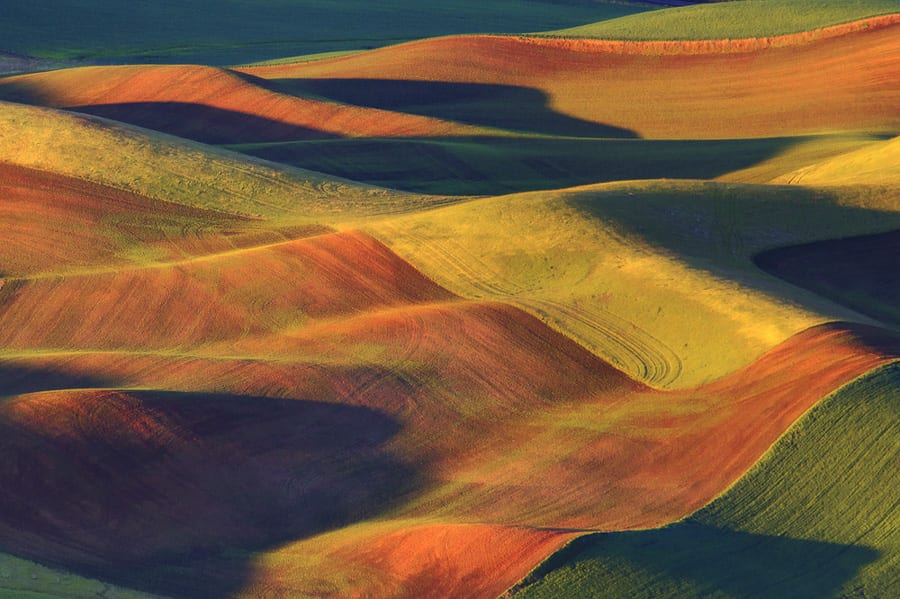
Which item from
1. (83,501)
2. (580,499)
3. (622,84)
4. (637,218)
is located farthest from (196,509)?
(622,84)

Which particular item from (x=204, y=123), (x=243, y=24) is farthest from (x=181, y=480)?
(x=243, y=24)

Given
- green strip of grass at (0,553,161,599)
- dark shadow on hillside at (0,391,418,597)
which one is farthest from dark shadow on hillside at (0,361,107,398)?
green strip of grass at (0,553,161,599)

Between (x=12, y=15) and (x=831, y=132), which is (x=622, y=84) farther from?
(x=12, y=15)

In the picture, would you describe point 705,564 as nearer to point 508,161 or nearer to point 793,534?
point 793,534

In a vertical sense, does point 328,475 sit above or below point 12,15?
below

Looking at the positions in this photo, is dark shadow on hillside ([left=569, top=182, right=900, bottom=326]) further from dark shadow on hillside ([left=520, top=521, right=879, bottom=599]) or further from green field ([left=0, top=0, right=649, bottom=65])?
green field ([left=0, top=0, right=649, bottom=65])
